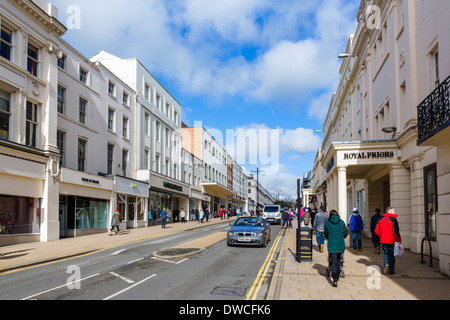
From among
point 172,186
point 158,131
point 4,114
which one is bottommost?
point 172,186

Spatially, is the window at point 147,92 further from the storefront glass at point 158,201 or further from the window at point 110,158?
the storefront glass at point 158,201

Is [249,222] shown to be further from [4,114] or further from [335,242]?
[4,114]

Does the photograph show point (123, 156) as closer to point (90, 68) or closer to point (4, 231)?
point (90, 68)

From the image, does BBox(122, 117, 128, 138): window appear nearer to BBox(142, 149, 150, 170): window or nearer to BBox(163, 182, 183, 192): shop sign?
BBox(142, 149, 150, 170): window

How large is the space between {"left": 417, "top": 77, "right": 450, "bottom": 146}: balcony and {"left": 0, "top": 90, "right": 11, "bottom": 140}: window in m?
17.9

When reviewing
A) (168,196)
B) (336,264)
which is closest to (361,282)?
(336,264)

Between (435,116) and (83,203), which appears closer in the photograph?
(435,116)

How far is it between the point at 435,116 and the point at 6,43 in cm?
1913

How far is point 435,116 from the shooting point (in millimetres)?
9367

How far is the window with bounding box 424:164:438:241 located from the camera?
42.1 feet

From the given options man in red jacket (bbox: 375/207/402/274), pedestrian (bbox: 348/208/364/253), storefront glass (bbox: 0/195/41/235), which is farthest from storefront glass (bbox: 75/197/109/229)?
man in red jacket (bbox: 375/207/402/274)
